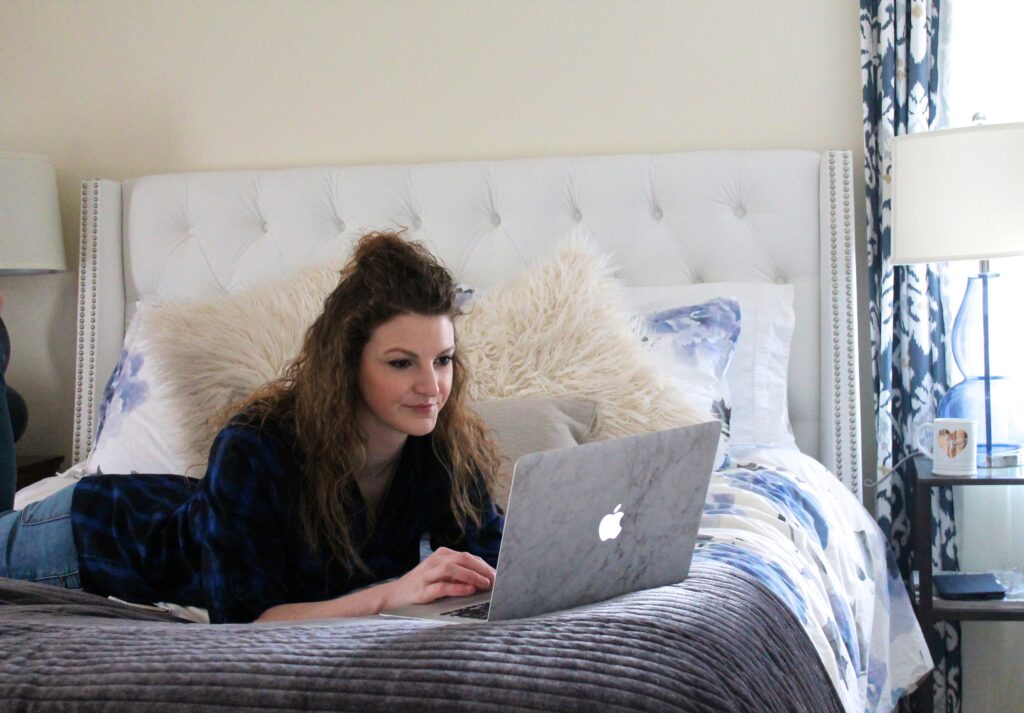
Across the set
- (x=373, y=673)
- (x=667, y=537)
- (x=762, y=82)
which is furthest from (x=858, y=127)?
(x=373, y=673)

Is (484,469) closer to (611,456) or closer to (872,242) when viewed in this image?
(611,456)

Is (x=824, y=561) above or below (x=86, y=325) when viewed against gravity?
below

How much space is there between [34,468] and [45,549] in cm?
133

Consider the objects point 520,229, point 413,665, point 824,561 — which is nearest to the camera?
point 413,665

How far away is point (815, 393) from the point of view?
8.87ft

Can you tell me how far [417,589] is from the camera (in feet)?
4.35

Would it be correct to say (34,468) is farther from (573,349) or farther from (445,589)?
(445,589)

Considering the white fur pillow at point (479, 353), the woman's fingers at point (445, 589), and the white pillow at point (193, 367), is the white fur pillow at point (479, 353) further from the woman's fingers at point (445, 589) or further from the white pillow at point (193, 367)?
the woman's fingers at point (445, 589)

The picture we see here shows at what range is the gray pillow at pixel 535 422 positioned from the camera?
208 centimetres

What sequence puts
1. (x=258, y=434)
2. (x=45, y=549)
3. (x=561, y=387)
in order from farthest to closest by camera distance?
(x=561, y=387)
(x=45, y=549)
(x=258, y=434)

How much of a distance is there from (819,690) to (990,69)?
190 cm

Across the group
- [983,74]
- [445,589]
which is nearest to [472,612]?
[445,589]

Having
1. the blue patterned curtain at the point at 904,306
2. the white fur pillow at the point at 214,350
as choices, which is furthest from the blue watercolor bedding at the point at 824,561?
the white fur pillow at the point at 214,350

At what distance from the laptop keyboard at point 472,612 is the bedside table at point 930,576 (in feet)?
4.57
